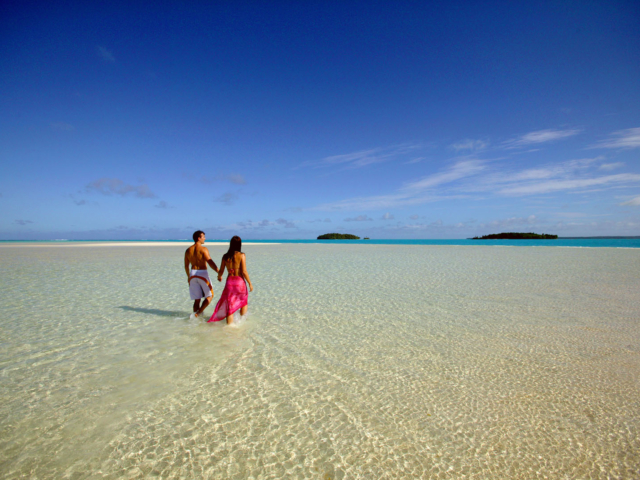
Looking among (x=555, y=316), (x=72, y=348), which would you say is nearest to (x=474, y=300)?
(x=555, y=316)

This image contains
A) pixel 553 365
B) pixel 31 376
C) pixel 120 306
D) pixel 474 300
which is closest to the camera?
pixel 31 376

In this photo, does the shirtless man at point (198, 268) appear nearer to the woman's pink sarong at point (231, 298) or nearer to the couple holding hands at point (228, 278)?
the couple holding hands at point (228, 278)

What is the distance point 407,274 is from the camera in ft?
40.5

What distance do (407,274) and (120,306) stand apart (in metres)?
9.27

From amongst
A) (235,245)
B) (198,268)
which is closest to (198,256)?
(198,268)

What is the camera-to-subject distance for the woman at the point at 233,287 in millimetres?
5539

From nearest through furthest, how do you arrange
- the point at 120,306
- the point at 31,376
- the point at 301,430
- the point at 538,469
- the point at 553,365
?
1. the point at 538,469
2. the point at 301,430
3. the point at 31,376
4. the point at 553,365
5. the point at 120,306

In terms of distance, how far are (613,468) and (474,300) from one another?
18.3 feet

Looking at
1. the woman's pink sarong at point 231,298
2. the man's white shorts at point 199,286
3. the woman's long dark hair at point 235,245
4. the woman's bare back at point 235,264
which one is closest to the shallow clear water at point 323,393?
the woman's pink sarong at point 231,298

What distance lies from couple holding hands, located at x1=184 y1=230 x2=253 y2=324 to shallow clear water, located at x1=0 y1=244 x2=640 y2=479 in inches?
16.2

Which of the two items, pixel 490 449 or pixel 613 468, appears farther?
pixel 490 449

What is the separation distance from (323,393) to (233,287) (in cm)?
290

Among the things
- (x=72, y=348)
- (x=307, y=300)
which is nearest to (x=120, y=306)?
(x=72, y=348)

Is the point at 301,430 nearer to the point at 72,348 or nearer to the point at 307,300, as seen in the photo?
the point at 72,348
